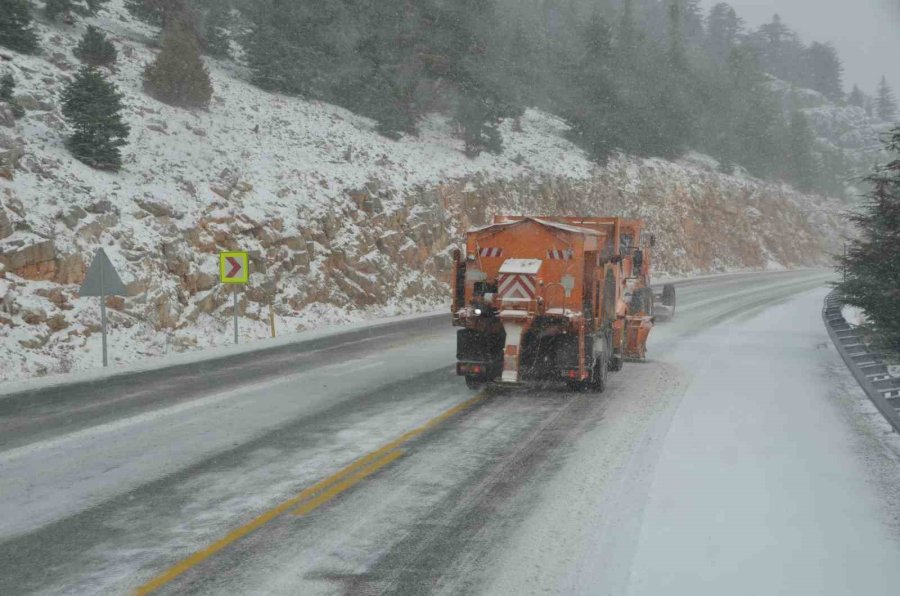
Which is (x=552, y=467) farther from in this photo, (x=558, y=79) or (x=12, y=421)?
(x=558, y=79)

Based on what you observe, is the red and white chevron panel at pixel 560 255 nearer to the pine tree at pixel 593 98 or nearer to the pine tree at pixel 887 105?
the pine tree at pixel 593 98

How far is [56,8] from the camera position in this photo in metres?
25.1

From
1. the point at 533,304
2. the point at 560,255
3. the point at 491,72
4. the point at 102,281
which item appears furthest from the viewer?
the point at 491,72

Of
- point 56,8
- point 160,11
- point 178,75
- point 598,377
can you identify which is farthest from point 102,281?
point 160,11

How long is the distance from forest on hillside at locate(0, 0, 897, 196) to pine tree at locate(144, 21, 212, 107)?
0.05 meters

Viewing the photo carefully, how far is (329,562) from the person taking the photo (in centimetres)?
541

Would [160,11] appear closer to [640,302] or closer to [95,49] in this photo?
[95,49]

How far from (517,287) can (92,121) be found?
1297 cm

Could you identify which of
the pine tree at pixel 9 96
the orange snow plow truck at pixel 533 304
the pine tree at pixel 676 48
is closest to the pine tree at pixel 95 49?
the pine tree at pixel 9 96

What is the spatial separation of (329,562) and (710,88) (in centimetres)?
7012

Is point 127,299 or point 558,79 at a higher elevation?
point 558,79

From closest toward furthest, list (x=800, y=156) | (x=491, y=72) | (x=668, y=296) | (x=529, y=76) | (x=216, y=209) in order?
(x=216, y=209)
(x=668, y=296)
(x=491, y=72)
(x=529, y=76)
(x=800, y=156)

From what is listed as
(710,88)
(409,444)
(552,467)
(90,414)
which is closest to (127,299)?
(90,414)

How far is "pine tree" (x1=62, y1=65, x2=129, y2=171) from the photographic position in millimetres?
18625
